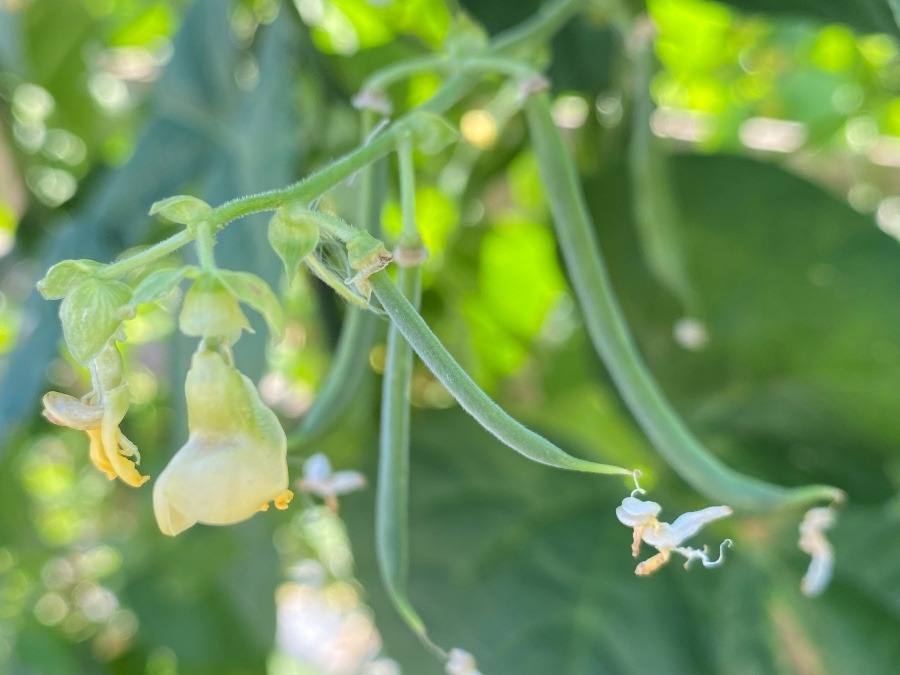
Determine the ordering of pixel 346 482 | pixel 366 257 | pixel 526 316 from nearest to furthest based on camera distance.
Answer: pixel 366 257, pixel 346 482, pixel 526 316

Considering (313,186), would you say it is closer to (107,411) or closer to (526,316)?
(107,411)

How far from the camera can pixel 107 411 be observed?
8.0 inches

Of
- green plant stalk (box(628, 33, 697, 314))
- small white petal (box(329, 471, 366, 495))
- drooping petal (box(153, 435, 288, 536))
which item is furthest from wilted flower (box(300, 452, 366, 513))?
green plant stalk (box(628, 33, 697, 314))

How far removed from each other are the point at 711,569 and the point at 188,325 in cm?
46

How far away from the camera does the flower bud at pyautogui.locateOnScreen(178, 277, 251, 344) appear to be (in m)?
0.19

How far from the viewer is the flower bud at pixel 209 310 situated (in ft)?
0.62

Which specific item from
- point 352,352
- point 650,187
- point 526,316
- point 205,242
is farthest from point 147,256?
point 526,316

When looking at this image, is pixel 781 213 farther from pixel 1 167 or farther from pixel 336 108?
Answer: pixel 1 167

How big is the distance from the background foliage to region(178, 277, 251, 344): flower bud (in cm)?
19

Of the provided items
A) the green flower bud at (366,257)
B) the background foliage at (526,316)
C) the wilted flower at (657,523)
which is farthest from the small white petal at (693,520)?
the background foliage at (526,316)

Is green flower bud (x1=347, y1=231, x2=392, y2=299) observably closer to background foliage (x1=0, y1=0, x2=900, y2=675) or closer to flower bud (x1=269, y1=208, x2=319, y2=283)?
flower bud (x1=269, y1=208, x2=319, y2=283)

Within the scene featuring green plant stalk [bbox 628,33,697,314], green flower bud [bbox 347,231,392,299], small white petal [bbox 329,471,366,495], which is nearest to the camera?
green flower bud [bbox 347,231,392,299]

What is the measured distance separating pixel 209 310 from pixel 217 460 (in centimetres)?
4

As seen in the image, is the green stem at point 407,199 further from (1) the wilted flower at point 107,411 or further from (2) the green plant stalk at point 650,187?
(2) the green plant stalk at point 650,187
